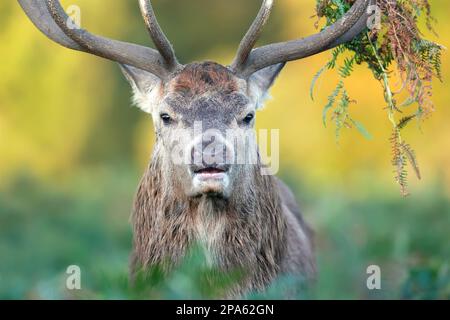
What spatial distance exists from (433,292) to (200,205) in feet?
6.07

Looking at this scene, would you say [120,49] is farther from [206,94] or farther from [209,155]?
[209,155]

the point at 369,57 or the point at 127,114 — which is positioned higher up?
the point at 127,114

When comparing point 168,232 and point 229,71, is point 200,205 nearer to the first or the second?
point 168,232

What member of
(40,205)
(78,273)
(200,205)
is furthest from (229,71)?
(40,205)

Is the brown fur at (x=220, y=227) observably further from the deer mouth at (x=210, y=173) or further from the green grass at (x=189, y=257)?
the deer mouth at (x=210, y=173)

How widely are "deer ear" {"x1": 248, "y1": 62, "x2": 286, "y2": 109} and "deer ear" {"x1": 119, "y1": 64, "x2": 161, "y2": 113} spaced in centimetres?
79

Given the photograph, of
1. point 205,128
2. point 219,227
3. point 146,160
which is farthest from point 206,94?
point 146,160

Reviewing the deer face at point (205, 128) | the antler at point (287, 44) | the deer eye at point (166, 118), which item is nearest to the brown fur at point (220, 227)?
the deer face at point (205, 128)

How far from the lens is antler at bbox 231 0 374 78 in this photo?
24.6 ft

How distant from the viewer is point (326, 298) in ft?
21.5

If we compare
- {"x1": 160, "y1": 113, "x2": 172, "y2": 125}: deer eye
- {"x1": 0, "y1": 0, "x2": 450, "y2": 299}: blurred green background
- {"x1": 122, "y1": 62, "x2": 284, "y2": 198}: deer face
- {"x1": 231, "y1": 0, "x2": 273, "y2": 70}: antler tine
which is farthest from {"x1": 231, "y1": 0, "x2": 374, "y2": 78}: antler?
{"x1": 0, "y1": 0, "x2": 450, "y2": 299}: blurred green background

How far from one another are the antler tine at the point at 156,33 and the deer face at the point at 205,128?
123 millimetres

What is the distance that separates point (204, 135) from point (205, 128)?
8 cm

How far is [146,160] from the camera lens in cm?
2295
